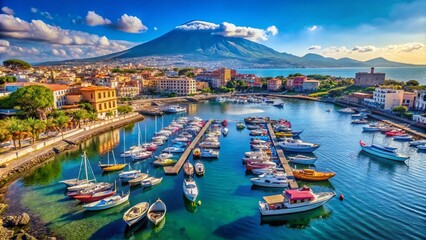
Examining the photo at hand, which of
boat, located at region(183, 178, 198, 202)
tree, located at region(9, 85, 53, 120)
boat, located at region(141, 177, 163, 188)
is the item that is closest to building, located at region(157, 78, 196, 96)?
tree, located at region(9, 85, 53, 120)

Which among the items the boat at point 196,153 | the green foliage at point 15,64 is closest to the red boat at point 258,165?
the boat at point 196,153

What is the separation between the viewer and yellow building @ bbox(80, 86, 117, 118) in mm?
41906

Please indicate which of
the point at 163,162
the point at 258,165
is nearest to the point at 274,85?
the point at 258,165

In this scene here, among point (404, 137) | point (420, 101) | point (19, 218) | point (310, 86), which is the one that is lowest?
point (19, 218)

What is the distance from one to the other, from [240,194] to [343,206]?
6.57 m

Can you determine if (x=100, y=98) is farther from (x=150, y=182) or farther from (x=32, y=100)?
(x=150, y=182)

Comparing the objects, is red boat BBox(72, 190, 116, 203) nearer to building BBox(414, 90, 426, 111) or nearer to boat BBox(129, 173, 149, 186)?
boat BBox(129, 173, 149, 186)

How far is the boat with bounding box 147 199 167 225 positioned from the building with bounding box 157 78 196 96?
64.7m

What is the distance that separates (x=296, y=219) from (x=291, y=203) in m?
0.92

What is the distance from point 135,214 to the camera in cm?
1543

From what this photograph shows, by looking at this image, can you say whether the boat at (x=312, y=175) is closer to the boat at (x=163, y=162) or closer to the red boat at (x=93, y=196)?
the boat at (x=163, y=162)

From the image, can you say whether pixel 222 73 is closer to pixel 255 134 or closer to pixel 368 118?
pixel 368 118

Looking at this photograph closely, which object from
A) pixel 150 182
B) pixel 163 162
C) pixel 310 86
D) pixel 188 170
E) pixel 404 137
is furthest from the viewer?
pixel 310 86

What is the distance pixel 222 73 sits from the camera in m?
98.6
